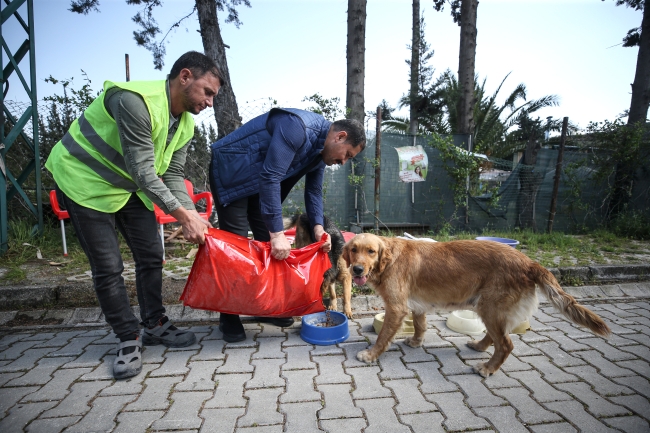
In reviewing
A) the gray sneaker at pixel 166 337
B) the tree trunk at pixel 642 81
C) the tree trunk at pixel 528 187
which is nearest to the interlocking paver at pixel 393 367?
the gray sneaker at pixel 166 337

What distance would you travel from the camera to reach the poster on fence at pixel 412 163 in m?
7.54

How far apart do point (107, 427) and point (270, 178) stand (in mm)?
1851

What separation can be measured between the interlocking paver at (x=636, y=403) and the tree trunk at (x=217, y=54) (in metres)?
5.94

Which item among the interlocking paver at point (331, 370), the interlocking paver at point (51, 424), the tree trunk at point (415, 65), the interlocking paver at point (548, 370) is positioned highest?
the tree trunk at point (415, 65)

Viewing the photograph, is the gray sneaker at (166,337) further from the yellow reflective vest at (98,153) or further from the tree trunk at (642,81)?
the tree trunk at (642,81)

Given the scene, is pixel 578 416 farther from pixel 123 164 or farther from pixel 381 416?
pixel 123 164

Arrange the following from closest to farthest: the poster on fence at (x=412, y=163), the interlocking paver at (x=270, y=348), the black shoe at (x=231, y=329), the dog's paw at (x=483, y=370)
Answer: the dog's paw at (x=483, y=370), the interlocking paver at (x=270, y=348), the black shoe at (x=231, y=329), the poster on fence at (x=412, y=163)

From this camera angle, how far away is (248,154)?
285 cm

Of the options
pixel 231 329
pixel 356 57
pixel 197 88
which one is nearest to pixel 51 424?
pixel 231 329

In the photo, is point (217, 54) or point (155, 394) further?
point (217, 54)

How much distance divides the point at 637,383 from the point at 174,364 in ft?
11.3

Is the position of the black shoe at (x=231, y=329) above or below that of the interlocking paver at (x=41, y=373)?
above

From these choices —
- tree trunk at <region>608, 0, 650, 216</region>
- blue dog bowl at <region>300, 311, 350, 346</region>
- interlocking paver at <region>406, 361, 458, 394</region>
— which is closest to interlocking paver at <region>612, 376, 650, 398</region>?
interlocking paver at <region>406, 361, 458, 394</region>

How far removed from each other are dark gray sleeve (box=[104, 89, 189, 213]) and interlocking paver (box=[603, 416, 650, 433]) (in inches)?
122
